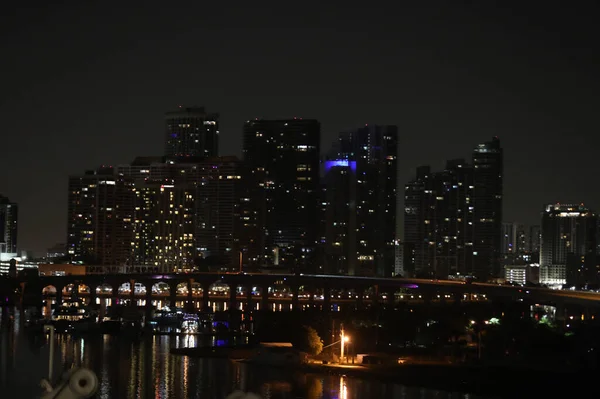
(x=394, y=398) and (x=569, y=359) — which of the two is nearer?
(x=394, y=398)

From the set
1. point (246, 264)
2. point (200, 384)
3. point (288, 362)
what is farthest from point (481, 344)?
point (246, 264)

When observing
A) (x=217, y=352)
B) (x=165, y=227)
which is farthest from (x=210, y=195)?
(x=217, y=352)

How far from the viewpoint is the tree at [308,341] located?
4438 centimetres

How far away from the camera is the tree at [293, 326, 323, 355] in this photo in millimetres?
44375

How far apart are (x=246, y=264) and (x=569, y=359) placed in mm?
97481

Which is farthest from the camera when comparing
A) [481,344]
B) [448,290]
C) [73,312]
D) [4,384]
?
[448,290]

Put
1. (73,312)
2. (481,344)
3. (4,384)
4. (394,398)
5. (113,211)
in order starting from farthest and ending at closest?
(113,211)
(73,312)
(481,344)
(4,384)
(394,398)

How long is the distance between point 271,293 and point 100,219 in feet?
134

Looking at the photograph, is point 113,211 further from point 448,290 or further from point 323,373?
point 323,373

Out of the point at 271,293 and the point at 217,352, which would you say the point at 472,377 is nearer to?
the point at 217,352

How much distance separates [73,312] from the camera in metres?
67.8

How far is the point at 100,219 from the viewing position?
13738 centimetres

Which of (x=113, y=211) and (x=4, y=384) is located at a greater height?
(x=113, y=211)

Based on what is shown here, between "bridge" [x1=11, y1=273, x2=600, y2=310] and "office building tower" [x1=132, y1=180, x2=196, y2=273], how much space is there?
101 feet
